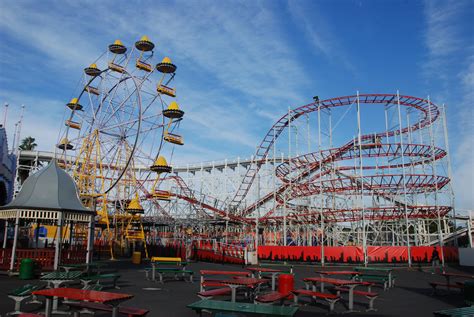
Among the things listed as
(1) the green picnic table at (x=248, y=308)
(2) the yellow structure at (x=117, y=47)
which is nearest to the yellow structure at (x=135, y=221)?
(2) the yellow structure at (x=117, y=47)

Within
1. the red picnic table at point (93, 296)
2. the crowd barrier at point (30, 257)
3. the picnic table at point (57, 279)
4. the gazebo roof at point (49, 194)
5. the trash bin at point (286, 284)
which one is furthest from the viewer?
the gazebo roof at point (49, 194)

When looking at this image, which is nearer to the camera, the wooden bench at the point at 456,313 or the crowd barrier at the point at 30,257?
the wooden bench at the point at 456,313

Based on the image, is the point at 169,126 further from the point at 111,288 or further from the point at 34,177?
the point at 111,288

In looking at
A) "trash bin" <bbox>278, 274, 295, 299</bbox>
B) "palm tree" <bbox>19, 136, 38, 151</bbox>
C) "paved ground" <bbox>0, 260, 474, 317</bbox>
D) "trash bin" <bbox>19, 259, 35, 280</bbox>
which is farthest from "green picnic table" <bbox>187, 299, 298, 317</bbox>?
"palm tree" <bbox>19, 136, 38, 151</bbox>

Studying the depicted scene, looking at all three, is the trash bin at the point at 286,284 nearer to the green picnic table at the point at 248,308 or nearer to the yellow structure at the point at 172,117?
the green picnic table at the point at 248,308

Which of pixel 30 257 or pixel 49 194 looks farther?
pixel 49 194

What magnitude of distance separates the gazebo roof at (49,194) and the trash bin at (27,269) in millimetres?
2031

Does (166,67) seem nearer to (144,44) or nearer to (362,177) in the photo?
(144,44)

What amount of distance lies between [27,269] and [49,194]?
3197 mm

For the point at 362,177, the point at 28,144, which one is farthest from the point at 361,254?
the point at 28,144

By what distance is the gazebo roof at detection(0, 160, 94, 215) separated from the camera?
1559 centimetres

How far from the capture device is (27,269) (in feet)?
46.6

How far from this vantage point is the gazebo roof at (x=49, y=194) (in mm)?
15594

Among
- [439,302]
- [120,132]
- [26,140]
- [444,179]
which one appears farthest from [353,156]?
[26,140]
